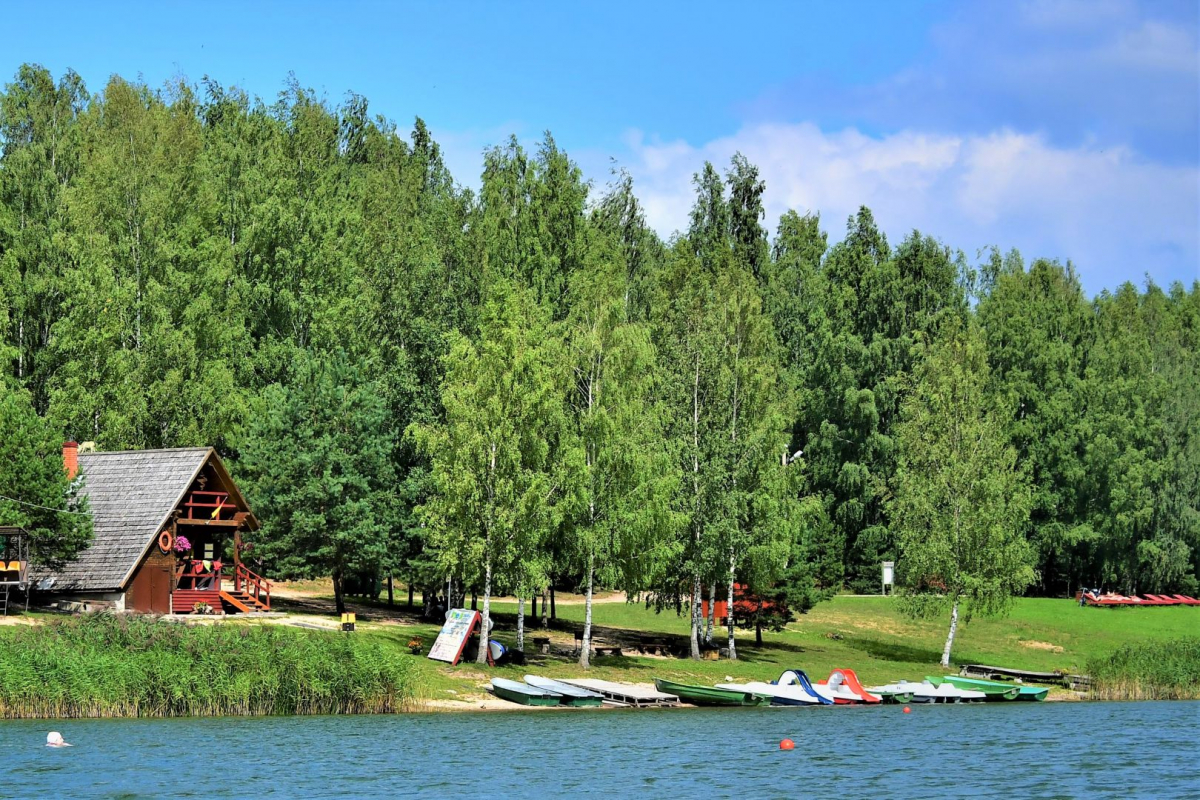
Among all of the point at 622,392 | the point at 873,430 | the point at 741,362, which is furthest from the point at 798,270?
the point at 622,392

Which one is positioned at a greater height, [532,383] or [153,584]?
[532,383]

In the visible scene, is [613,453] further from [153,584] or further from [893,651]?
[893,651]

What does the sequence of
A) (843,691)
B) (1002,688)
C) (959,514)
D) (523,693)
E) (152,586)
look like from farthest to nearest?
(959,514)
(1002,688)
(152,586)
(843,691)
(523,693)

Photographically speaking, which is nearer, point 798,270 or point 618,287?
point 618,287

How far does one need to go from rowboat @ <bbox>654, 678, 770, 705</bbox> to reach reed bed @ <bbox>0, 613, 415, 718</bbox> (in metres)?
10.8

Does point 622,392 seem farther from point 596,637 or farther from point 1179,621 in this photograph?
point 1179,621

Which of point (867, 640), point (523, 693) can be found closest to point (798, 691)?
point (523, 693)

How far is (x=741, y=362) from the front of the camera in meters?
65.4

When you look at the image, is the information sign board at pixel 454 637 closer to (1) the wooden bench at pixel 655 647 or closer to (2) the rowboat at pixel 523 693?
(2) the rowboat at pixel 523 693

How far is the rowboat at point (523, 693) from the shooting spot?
→ 51438mm

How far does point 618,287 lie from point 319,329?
19.1 meters

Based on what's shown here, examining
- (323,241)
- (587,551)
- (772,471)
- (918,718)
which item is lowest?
(918,718)

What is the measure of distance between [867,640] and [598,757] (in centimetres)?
4178

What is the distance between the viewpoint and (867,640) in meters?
76.5
